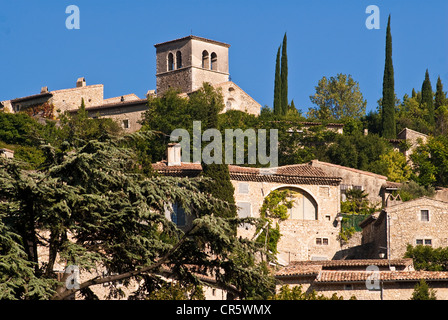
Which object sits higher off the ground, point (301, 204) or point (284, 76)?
point (284, 76)

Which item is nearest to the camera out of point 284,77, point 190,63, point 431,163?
point 431,163

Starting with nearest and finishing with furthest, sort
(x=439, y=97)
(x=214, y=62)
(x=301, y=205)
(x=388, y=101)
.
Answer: (x=301, y=205) → (x=388, y=101) → (x=214, y=62) → (x=439, y=97)

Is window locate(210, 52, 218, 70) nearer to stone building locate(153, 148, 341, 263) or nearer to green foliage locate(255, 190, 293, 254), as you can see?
stone building locate(153, 148, 341, 263)

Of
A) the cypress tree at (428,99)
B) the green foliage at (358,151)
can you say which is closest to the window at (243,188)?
the green foliage at (358,151)

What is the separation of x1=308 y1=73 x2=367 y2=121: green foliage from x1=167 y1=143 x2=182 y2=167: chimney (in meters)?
30.7

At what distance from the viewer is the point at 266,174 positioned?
42219 mm

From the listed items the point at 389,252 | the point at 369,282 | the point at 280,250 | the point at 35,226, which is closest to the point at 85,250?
the point at 35,226

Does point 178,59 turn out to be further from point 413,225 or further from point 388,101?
point 413,225

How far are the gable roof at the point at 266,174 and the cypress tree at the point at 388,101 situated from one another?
55.4ft

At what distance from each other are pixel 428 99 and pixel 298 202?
29.1m

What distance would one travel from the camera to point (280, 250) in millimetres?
41062

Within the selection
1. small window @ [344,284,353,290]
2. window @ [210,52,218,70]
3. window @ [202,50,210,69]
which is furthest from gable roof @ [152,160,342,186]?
window @ [210,52,218,70]

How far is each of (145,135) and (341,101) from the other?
59219mm

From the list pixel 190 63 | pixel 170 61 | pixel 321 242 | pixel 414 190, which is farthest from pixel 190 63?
pixel 321 242
